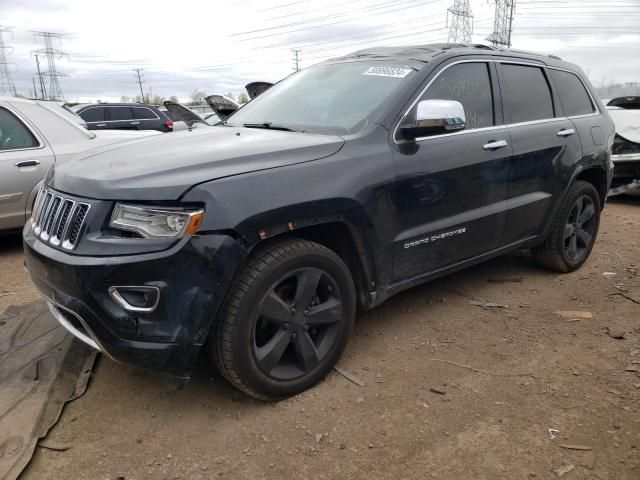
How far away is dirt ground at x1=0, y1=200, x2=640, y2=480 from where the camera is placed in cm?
222

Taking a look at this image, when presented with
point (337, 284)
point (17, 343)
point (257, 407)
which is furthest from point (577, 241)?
point (17, 343)

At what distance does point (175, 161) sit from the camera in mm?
2383

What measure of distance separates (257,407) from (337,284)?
29.6 inches

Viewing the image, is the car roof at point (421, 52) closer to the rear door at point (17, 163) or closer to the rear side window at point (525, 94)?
the rear side window at point (525, 94)

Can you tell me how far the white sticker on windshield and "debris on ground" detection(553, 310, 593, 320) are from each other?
2075 millimetres

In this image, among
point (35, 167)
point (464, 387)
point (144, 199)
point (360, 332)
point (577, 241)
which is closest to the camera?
point (144, 199)

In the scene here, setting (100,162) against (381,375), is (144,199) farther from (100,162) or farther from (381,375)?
(381,375)

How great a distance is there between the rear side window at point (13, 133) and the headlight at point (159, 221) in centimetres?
359

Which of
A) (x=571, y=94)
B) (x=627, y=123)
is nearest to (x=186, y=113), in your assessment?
(x=571, y=94)

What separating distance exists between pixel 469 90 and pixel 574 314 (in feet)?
5.88

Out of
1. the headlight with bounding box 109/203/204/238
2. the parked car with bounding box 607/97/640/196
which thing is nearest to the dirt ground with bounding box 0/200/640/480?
the headlight with bounding box 109/203/204/238

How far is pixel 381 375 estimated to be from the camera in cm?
292

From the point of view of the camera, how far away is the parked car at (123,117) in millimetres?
14094

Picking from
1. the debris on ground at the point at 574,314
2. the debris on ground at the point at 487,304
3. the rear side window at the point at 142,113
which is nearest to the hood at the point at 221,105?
the debris on ground at the point at 487,304
